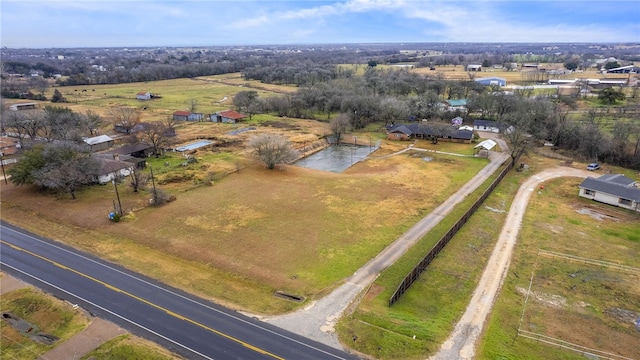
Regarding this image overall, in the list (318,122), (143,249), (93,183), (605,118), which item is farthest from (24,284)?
(605,118)

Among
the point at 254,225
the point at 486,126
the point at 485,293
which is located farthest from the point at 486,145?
the point at 254,225

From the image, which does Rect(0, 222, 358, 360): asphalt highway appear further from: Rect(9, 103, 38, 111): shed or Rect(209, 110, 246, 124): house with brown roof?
Rect(9, 103, 38, 111): shed

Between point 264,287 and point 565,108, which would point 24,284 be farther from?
point 565,108

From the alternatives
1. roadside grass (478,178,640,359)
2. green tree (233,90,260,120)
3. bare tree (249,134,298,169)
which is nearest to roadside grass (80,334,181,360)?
roadside grass (478,178,640,359)

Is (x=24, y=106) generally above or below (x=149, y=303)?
above

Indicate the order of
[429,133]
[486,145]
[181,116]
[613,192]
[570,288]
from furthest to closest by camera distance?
[181,116], [429,133], [486,145], [613,192], [570,288]

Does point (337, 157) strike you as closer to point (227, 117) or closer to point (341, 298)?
point (227, 117)

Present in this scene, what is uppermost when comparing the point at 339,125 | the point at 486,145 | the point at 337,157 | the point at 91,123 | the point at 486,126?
the point at 91,123
